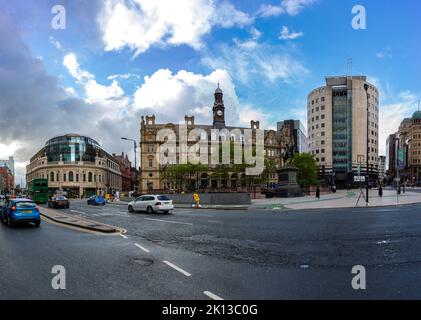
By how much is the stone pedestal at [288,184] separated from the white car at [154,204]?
2333 centimetres

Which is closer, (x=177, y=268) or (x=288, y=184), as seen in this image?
(x=177, y=268)

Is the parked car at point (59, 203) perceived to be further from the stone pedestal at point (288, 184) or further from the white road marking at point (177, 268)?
the white road marking at point (177, 268)

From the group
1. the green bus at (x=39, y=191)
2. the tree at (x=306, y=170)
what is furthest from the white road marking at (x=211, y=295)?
the tree at (x=306, y=170)

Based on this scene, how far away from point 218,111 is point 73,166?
181 feet

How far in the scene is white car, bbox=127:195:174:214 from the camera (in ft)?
88.6

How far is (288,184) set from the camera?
153 feet

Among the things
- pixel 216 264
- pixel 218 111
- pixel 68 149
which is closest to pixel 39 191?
pixel 216 264

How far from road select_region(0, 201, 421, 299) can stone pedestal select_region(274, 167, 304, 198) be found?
106 feet

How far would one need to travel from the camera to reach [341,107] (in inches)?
4695

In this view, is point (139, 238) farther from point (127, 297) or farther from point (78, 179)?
point (78, 179)

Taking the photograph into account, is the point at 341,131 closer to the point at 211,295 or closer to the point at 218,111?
the point at 218,111

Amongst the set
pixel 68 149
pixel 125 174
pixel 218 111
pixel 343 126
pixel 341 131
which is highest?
pixel 218 111

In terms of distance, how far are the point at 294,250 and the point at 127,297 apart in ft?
19.8
